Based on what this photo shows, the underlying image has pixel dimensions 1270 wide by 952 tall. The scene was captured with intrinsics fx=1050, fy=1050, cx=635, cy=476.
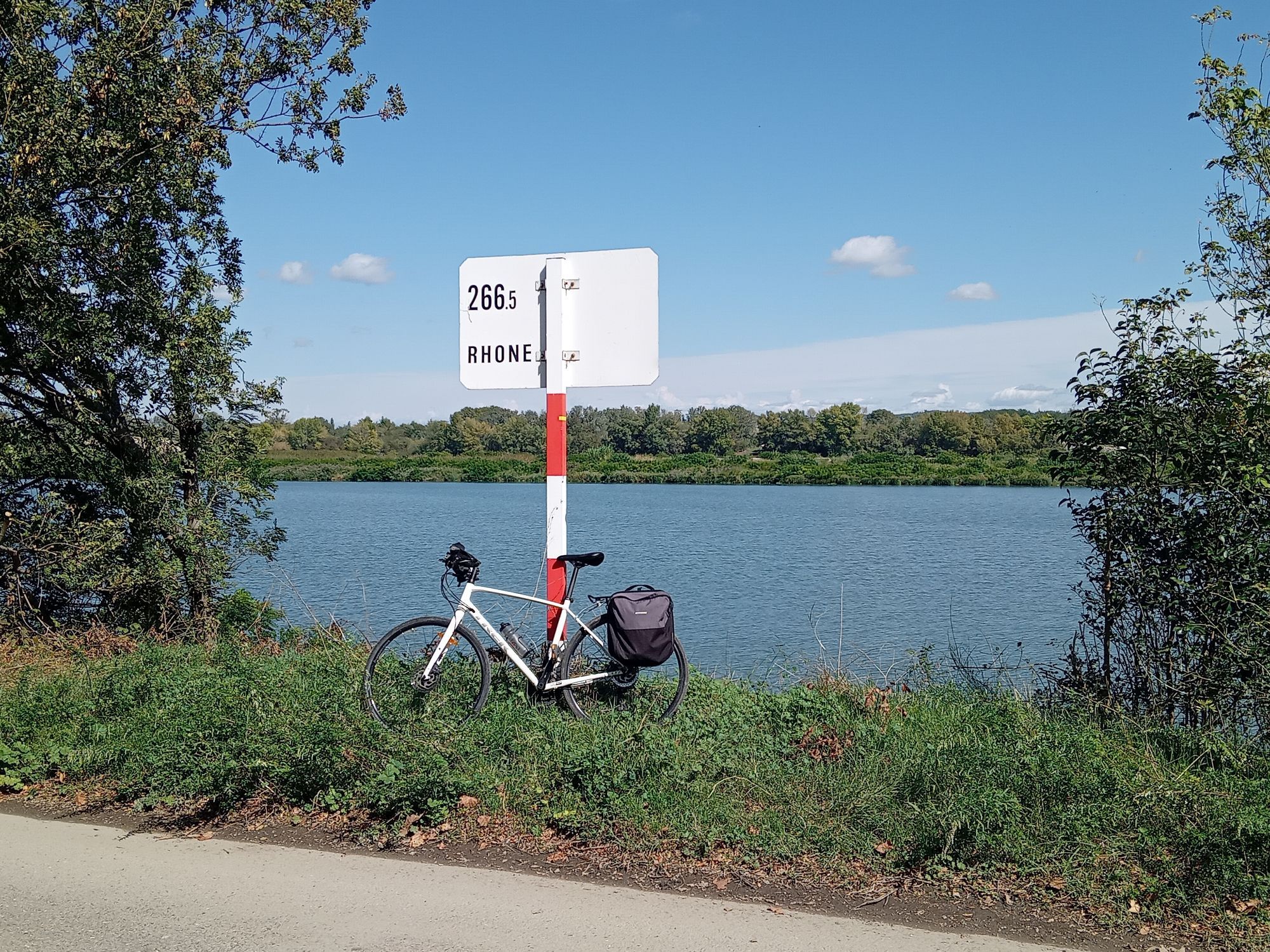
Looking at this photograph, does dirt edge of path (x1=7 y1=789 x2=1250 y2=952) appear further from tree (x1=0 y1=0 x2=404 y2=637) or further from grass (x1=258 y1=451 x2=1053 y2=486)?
grass (x1=258 y1=451 x2=1053 y2=486)

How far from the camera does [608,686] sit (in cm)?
639

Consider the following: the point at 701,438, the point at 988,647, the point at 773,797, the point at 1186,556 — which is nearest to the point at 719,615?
the point at 988,647

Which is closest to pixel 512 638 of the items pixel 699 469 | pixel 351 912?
pixel 351 912

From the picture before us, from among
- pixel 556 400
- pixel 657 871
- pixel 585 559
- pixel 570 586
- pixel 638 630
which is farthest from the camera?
pixel 556 400

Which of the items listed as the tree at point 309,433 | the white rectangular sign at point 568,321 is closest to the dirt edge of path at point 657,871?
the white rectangular sign at point 568,321

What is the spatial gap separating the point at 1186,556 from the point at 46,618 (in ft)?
32.8

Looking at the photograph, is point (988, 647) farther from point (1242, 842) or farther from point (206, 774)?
point (206, 774)

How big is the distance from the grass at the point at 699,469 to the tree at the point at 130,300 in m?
47.0

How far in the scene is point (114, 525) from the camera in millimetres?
9984

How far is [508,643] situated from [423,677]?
1.74 ft

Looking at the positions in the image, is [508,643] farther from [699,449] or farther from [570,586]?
[699,449]

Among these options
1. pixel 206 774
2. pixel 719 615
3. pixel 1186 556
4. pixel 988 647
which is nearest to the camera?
pixel 206 774

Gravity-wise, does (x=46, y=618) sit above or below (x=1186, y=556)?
below

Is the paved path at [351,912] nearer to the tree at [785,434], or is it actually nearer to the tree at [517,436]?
the tree at [517,436]
